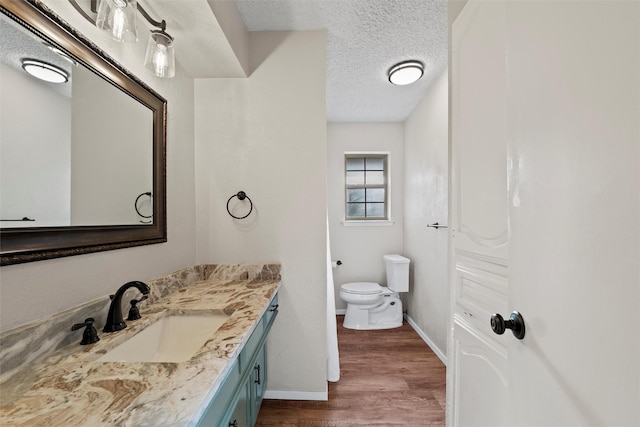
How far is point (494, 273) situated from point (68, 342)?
1416mm

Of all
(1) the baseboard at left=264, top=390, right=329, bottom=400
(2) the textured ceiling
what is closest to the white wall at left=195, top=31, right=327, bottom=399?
(1) the baseboard at left=264, top=390, right=329, bottom=400

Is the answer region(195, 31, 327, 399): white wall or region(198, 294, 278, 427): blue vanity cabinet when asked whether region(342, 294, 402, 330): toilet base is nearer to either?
region(195, 31, 327, 399): white wall

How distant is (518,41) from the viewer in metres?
0.67

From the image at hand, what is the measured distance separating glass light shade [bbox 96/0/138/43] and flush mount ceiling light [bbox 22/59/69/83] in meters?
0.20

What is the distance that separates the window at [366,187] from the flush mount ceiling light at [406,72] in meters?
1.33

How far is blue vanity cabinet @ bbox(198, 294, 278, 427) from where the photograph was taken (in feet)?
2.55

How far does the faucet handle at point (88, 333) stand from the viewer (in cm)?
89

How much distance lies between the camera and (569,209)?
505mm

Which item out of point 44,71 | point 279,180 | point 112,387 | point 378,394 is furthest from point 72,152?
point 378,394

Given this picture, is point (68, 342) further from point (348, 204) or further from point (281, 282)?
point (348, 204)

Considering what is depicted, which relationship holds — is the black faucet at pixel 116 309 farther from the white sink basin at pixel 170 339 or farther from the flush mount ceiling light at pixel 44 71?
the flush mount ceiling light at pixel 44 71

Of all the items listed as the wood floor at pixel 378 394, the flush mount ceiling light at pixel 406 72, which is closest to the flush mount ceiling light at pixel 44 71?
the wood floor at pixel 378 394

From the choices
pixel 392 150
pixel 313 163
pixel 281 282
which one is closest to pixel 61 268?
pixel 281 282

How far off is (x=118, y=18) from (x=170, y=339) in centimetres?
125
